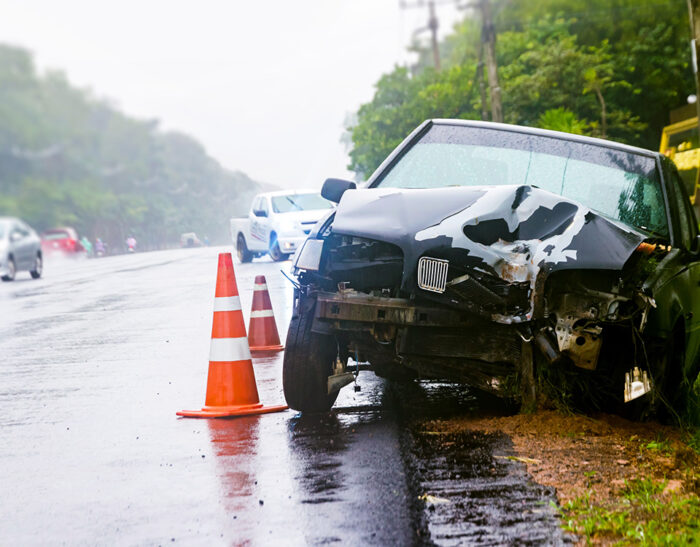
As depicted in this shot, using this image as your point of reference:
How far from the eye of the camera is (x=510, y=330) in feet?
17.7

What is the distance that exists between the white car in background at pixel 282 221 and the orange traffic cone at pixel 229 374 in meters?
16.2

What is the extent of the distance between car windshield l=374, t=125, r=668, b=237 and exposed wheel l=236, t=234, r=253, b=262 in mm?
20348

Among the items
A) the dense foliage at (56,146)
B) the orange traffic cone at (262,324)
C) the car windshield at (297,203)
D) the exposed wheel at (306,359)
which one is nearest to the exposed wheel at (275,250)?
the car windshield at (297,203)

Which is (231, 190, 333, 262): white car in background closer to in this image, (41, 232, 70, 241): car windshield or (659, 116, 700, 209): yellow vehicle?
(659, 116, 700, 209): yellow vehicle

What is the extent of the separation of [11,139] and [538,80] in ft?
74.3

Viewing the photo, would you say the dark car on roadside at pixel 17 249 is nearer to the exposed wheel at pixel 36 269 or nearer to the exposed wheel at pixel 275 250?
the exposed wheel at pixel 36 269

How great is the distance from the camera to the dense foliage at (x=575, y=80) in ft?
120

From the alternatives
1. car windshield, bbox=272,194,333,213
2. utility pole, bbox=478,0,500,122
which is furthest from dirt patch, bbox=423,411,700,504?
utility pole, bbox=478,0,500,122

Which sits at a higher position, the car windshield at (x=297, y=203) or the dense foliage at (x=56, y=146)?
the dense foliage at (x=56, y=146)

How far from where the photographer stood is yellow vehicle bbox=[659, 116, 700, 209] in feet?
109

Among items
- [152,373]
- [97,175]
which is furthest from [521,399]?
[97,175]

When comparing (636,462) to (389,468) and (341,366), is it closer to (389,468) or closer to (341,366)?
(389,468)

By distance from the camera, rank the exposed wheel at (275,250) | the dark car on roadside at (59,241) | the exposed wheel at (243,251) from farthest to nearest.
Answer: the dark car on roadside at (59,241), the exposed wheel at (243,251), the exposed wheel at (275,250)

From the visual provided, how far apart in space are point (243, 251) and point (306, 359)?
21.8m
